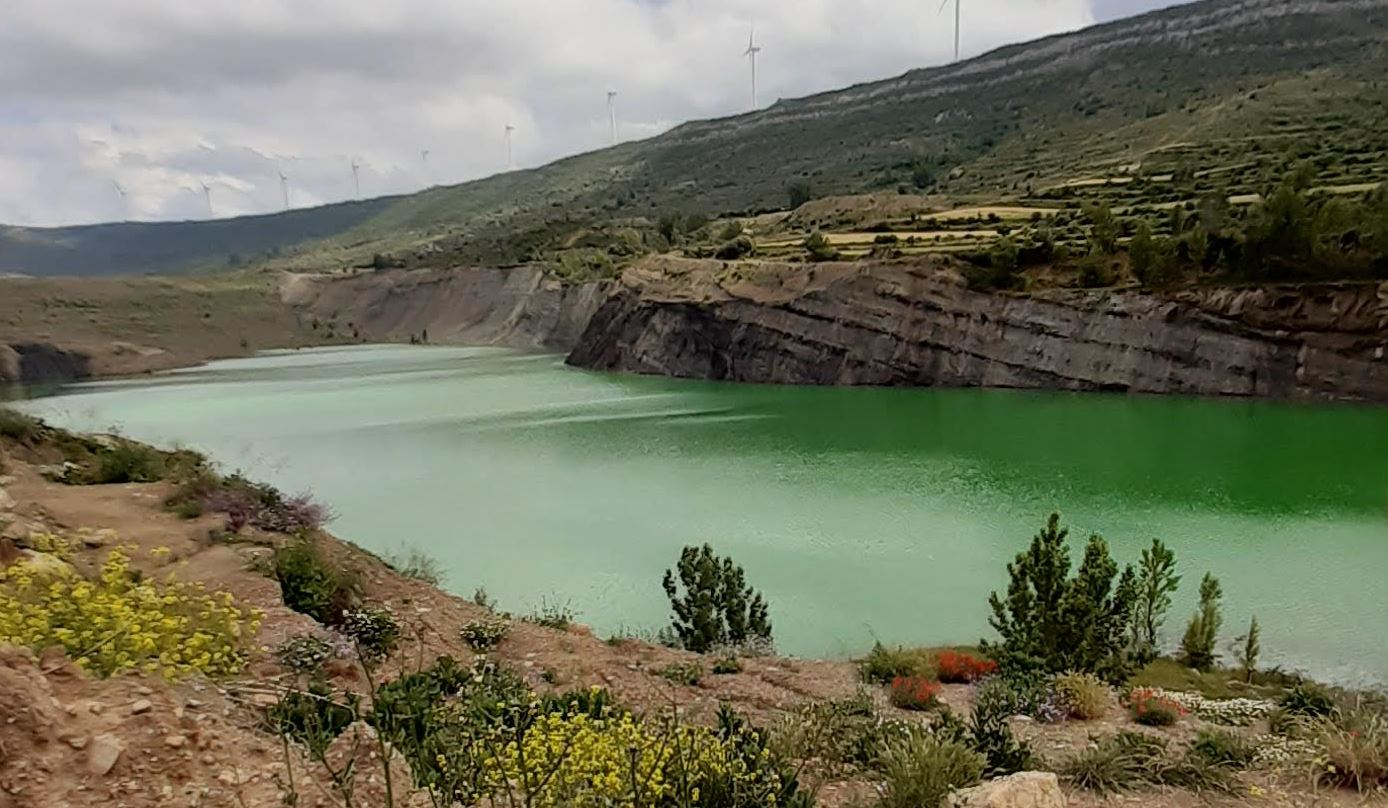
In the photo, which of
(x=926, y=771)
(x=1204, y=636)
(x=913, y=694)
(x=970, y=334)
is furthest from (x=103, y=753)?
(x=970, y=334)

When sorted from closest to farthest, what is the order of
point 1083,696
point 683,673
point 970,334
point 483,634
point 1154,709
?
1. point 1154,709
2. point 1083,696
3. point 683,673
4. point 483,634
5. point 970,334

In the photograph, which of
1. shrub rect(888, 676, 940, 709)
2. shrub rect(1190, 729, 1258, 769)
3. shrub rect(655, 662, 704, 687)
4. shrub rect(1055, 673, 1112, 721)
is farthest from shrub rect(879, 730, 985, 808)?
shrub rect(655, 662, 704, 687)

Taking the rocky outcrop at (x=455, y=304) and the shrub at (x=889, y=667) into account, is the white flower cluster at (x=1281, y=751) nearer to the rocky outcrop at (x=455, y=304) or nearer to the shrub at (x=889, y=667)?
the shrub at (x=889, y=667)

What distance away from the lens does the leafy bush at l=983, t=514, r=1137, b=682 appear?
10.3 metres

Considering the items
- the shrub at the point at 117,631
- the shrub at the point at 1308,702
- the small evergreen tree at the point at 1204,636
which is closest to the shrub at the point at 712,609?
the small evergreen tree at the point at 1204,636

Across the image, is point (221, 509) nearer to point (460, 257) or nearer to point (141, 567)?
→ point (141, 567)

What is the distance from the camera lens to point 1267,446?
2739 cm

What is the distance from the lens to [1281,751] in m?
6.64

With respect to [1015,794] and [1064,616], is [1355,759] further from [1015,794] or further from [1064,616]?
[1064,616]

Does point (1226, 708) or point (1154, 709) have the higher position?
point (1154, 709)

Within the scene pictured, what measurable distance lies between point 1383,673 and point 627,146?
14849cm

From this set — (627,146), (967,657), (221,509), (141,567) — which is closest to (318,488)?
(221,509)

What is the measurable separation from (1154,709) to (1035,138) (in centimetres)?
7976

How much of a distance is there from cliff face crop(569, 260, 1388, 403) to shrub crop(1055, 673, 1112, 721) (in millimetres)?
32768
